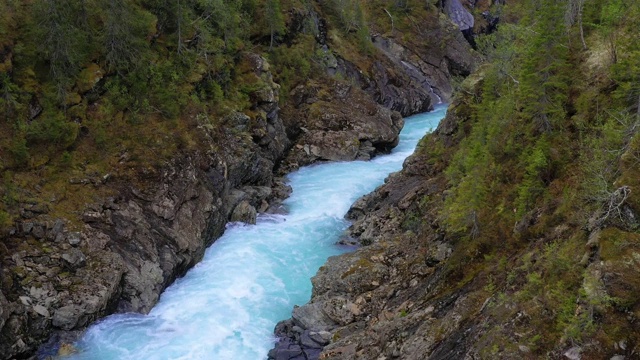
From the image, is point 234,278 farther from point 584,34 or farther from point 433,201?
point 584,34

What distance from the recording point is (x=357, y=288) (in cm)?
2116

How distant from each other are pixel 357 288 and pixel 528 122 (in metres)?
9.82

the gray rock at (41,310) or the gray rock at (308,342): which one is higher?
the gray rock at (41,310)

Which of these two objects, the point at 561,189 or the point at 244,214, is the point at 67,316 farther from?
the point at 561,189

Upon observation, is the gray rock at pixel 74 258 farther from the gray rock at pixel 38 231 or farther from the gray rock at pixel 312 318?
the gray rock at pixel 312 318

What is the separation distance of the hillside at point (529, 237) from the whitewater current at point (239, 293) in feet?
8.05

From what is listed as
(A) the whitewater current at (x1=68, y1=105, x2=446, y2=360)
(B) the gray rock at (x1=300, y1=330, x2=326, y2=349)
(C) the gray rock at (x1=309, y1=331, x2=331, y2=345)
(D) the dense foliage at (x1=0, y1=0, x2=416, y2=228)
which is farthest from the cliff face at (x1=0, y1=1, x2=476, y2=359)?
(C) the gray rock at (x1=309, y1=331, x2=331, y2=345)

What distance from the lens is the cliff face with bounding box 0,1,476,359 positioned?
20.6 m

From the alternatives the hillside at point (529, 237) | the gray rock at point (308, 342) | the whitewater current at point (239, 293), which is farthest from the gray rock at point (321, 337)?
the whitewater current at point (239, 293)

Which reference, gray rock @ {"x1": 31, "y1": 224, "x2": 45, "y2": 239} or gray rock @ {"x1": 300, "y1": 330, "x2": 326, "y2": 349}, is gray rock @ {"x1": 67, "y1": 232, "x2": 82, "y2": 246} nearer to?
gray rock @ {"x1": 31, "y1": 224, "x2": 45, "y2": 239}

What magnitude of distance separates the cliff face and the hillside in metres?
8.91

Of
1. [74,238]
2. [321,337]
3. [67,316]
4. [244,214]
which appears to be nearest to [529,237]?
[321,337]

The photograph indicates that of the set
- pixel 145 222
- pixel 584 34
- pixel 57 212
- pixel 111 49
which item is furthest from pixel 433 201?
pixel 111 49

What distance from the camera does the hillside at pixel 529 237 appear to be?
10805mm
